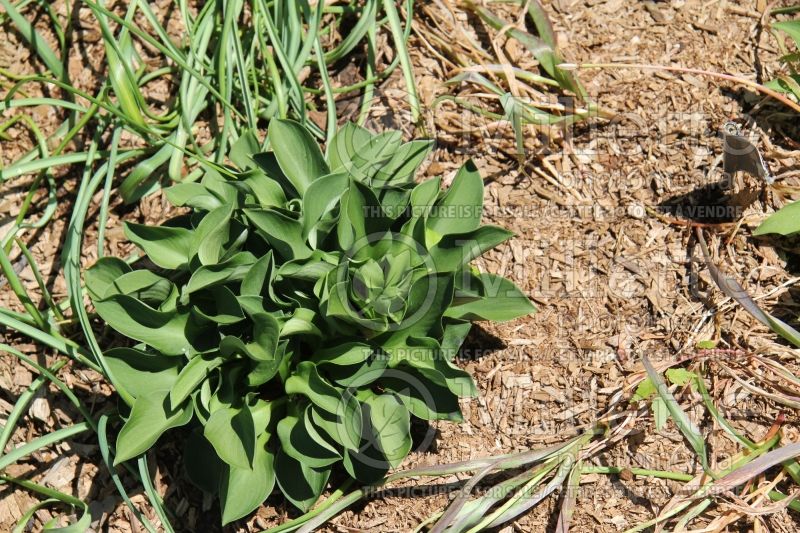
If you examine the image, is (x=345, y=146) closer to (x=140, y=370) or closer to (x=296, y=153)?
(x=296, y=153)

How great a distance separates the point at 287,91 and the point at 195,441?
101 cm

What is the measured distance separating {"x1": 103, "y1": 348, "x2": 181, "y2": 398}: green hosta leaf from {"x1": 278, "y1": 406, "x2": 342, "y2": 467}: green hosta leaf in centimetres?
28

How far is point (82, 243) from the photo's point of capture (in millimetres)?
2305

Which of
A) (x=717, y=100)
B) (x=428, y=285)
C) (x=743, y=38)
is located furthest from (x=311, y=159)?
(x=743, y=38)

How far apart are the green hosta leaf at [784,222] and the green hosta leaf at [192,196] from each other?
4.35 feet

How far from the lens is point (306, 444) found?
1.81 meters

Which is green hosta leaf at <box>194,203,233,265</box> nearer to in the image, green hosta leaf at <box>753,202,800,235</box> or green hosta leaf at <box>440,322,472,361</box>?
green hosta leaf at <box>440,322,472,361</box>

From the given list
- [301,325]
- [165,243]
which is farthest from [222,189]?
[301,325]

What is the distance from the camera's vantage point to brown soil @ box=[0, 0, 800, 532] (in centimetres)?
201

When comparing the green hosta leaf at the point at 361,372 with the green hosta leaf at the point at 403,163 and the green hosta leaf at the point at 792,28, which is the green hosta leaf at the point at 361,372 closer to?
the green hosta leaf at the point at 403,163

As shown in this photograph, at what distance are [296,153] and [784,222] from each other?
47.1 inches

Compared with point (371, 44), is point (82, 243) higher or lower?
lower

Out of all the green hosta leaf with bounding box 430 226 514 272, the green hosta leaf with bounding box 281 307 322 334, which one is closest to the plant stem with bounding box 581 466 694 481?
the green hosta leaf with bounding box 430 226 514 272

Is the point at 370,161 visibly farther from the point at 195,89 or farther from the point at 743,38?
the point at 743,38
